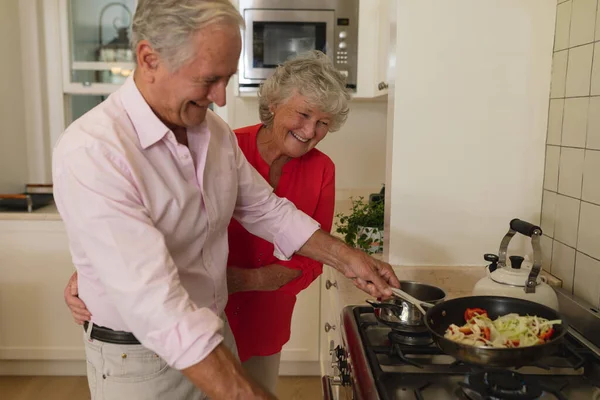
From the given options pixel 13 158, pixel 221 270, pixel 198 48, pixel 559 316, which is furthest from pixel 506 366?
pixel 13 158

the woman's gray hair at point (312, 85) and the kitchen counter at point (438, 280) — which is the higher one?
the woman's gray hair at point (312, 85)

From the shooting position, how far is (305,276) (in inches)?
64.9

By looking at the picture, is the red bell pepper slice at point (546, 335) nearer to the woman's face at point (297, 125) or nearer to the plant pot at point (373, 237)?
the woman's face at point (297, 125)

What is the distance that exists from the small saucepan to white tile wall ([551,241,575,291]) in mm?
389

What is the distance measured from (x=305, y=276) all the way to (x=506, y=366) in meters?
0.73

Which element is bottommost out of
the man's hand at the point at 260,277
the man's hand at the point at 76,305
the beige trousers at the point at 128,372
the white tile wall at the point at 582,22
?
the beige trousers at the point at 128,372

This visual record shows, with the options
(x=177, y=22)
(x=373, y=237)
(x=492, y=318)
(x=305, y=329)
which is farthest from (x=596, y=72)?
(x=305, y=329)

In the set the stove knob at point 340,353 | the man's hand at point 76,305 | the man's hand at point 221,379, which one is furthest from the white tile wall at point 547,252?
the man's hand at point 76,305

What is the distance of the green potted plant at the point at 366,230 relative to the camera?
6.57ft

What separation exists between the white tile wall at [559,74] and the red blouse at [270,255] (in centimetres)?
65

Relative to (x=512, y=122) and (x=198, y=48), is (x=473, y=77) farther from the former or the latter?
(x=198, y=48)

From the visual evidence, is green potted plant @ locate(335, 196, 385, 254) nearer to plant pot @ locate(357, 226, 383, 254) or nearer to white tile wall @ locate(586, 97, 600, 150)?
plant pot @ locate(357, 226, 383, 254)

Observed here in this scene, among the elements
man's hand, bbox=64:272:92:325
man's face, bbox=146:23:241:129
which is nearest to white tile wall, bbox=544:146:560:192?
man's face, bbox=146:23:241:129

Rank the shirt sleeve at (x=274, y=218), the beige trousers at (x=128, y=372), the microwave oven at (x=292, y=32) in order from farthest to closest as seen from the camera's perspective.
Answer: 1. the microwave oven at (x=292, y=32)
2. the shirt sleeve at (x=274, y=218)
3. the beige trousers at (x=128, y=372)
